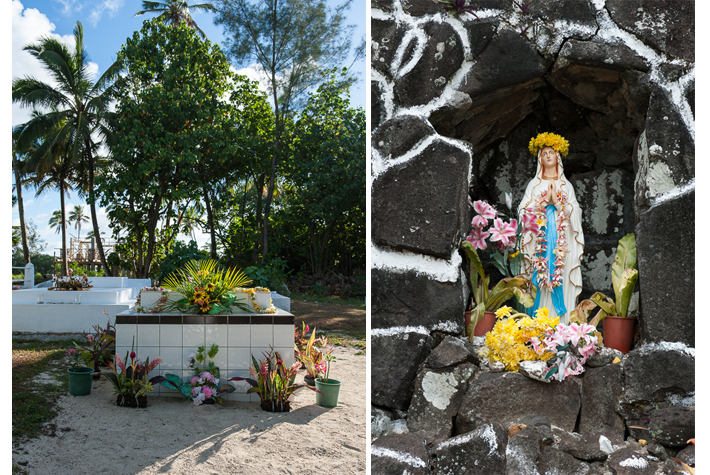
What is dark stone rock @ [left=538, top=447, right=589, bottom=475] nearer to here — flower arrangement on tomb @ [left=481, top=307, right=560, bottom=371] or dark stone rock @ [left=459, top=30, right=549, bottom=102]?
flower arrangement on tomb @ [left=481, top=307, right=560, bottom=371]

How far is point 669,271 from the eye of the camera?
2209mm

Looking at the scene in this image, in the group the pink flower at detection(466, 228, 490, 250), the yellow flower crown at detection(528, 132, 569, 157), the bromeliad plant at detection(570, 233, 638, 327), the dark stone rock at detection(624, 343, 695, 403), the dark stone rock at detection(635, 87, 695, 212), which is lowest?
the dark stone rock at detection(624, 343, 695, 403)

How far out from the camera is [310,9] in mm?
11656

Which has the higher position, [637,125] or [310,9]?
[310,9]

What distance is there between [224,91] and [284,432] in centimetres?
1041

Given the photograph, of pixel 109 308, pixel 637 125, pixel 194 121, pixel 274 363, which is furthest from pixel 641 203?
pixel 194 121

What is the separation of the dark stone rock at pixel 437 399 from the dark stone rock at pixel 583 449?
436 mm

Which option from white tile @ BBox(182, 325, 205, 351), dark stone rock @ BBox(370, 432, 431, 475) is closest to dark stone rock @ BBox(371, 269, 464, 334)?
dark stone rock @ BBox(370, 432, 431, 475)

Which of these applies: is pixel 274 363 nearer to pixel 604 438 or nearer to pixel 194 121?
pixel 604 438

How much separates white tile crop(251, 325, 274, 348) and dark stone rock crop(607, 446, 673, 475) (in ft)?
9.19

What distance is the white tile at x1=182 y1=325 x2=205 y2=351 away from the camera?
4246mm

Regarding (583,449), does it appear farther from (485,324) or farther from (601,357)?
(485,324)

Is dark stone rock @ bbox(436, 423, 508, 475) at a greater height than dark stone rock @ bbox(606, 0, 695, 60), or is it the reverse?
dark stone rock @ bbox(606, 0, 695, 60)

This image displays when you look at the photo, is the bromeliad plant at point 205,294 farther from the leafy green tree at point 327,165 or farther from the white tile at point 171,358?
the leafy green tree at point 327,165
